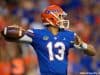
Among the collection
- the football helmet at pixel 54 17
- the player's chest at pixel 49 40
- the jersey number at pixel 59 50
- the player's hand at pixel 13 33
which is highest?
the football helmet at pixel 54 17

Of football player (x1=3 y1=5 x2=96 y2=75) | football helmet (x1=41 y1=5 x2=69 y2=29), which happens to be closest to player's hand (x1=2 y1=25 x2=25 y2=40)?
football player (x1=3 y1=5 x2=96 y2=75)

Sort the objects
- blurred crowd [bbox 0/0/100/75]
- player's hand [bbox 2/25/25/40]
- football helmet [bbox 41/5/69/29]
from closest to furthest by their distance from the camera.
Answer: player's hand [bbox 2/25/25/40], football helmet [bbox 41/5/69/29], blurred crowd [bbox 0/0/100/75]

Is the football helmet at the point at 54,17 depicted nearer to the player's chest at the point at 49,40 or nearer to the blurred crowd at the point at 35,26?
the player's chest at the point at 49,40

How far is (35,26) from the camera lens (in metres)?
9.20

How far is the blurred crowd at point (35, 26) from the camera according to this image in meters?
8.12

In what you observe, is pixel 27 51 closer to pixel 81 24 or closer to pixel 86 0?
pixel 81 24

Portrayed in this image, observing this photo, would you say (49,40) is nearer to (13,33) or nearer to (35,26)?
(13,33)

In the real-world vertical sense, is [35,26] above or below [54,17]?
below

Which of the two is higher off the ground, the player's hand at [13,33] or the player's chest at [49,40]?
the player's hand at [13,33]

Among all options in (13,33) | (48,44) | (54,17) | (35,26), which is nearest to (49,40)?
(48,44)

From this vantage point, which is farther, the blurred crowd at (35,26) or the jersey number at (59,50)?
the blurred crowd at (35,26)

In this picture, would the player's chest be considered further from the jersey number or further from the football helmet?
the football helmet

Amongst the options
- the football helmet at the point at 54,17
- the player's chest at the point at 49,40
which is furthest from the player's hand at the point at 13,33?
the football helmet at the point at 54,17

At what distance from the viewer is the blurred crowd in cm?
812
